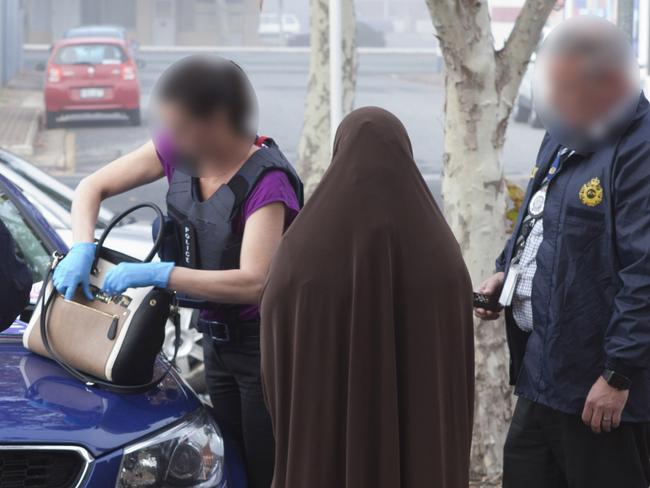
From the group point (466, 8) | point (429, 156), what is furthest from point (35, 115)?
point (466, 8)

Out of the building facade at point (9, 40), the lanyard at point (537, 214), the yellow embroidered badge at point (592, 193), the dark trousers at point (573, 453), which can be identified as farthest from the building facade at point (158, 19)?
the yellow embroidered badge at point (592, 193)

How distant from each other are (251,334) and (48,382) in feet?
2.07

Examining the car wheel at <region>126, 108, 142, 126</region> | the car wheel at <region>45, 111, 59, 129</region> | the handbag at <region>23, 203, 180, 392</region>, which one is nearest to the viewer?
the handbag at <region>23, 203, 180, 392</region>

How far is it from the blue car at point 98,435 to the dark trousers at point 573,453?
2.94 ft

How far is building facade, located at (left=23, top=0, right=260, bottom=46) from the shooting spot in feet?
169

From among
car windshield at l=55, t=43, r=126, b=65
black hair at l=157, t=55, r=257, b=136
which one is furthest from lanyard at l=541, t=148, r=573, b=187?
car windshield at l=55, t=43, r=126, b=65

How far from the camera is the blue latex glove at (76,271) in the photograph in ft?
11.0

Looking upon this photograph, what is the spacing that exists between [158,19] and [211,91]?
5169 cm

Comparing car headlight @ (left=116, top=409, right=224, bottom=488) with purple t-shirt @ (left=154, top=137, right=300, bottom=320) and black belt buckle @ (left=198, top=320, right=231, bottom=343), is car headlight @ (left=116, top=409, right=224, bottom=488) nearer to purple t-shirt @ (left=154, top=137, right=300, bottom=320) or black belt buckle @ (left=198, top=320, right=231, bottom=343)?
black belt buckle @ (left=198, top=320, right=231, bottom=343)

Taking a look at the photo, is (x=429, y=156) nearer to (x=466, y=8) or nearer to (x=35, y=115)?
(x=35, y=115)

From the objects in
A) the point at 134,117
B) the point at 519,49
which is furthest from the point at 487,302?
the point at 134,117

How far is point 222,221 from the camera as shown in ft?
10.9

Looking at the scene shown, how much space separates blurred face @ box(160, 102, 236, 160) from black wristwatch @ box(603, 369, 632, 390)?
4.28ft

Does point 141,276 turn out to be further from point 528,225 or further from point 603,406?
point 603,406
